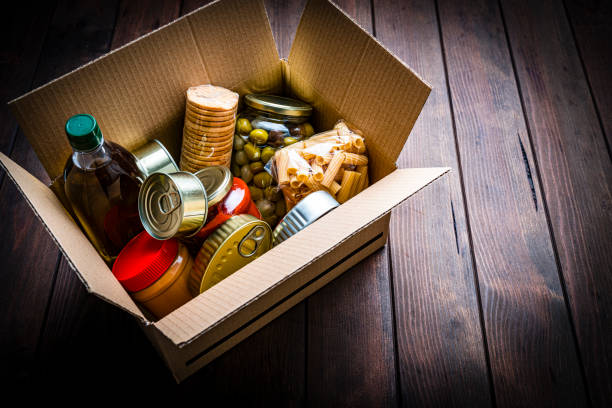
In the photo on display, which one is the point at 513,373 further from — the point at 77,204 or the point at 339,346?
the point at 77,204

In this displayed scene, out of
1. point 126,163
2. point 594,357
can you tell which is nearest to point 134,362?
point 126,163

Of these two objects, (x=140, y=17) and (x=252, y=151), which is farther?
(x=140, y=17)

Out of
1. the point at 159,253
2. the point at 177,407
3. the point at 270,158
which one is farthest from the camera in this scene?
the point at 270,158

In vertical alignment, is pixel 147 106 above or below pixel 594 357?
above

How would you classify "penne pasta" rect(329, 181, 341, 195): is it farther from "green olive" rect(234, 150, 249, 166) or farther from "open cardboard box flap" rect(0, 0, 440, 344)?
"green olive" rect(234, 150, 249, 166)

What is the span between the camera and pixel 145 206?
32.5 inches

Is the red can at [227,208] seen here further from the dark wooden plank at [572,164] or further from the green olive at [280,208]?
the dark wooden plank at [572,164]

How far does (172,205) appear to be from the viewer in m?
0.79

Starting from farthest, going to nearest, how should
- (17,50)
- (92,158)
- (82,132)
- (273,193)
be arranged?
(17,50) < (273,193) < (92,158) < (82,132)

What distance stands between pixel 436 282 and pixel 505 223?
0.85 ft

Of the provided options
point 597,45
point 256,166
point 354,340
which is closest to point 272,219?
point 256,166

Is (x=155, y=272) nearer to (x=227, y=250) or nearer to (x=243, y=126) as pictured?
(x=227, y=250)

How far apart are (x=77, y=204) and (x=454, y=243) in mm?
875

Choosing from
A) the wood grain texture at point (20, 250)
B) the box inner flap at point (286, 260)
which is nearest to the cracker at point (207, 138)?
the box inner flap at point (286, 260)
